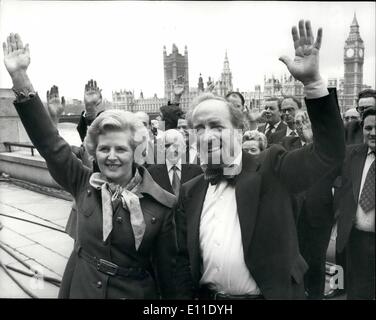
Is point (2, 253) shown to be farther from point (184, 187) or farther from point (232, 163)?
point (232, 163)

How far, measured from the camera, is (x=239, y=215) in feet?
5.47

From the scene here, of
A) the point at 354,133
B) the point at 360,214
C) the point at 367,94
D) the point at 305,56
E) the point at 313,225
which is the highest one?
the point at 305,56

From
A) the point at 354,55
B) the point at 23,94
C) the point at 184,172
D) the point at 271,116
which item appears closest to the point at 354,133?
the point at 354,55

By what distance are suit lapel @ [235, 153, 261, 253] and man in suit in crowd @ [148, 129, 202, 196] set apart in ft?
2.99

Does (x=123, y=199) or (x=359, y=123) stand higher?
(x=359, y=123)

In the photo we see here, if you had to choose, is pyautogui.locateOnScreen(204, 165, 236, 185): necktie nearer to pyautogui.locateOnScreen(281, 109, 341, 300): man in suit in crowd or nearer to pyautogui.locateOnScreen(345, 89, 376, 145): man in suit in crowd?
pyautogui.locateOnScreen(281, 109, 341, 300): man in suit in crowd

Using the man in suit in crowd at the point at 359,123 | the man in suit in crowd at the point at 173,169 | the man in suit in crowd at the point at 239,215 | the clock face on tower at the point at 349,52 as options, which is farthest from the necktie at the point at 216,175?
the clock face on tower at the point at 349,52

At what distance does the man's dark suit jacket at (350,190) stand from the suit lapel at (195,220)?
981 millimetres

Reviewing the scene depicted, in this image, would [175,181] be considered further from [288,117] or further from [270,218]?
[288,117]

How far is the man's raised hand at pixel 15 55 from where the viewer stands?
1.80 meters

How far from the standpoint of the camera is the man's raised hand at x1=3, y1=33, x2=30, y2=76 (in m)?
1.80

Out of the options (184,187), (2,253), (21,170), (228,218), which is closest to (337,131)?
(228,218)

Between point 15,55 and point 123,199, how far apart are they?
83cm

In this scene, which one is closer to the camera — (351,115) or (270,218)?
(270,218)
